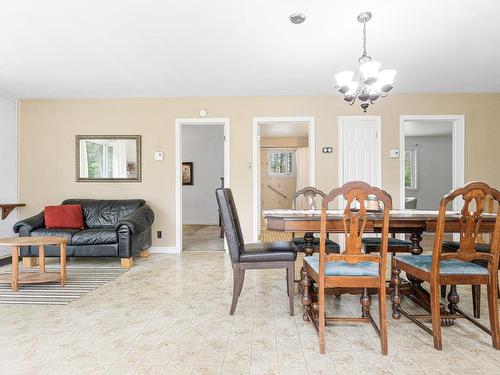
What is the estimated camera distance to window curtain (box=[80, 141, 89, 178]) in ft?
16.1

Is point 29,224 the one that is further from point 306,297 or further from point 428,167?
point 428,167

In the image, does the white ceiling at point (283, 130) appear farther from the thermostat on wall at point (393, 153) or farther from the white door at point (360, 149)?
the thermostat on wall at point (393, 153)

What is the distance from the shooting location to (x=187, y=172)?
26.8ft

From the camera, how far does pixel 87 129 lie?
4.92m

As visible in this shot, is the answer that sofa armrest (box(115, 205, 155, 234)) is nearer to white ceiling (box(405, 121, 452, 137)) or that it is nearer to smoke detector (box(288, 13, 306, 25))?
smoke detector (box(288, 13, 306, 25))

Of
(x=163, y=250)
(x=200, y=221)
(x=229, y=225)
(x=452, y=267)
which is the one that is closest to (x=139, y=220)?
(x=163, y=250)

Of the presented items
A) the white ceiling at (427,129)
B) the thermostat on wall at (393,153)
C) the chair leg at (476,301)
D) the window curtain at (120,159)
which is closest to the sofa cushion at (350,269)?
the chair leg at (476,301)

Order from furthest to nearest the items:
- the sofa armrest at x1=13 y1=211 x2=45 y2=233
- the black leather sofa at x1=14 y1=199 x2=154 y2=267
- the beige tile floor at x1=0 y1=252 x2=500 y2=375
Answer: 1. the sofa armrest at x1=13 y1=211 x2=45 y2=233
2. the black leather sofa at x1=14 y1=199 x2=154 y2=267
3. the beige tile floor at x1=0 y1=252 x2=500 y2=375

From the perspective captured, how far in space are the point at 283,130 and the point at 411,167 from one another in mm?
4090

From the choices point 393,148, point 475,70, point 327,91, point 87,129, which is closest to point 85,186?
point 87,129

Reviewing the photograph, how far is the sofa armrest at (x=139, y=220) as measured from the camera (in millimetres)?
3846

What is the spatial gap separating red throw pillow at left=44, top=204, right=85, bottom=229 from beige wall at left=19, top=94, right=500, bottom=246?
26.1 inches

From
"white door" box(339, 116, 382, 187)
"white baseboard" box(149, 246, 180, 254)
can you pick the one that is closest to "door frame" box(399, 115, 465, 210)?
"white door" box(339, 116, 382, 187)

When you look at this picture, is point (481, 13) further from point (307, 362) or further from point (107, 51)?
point (107, 51)
